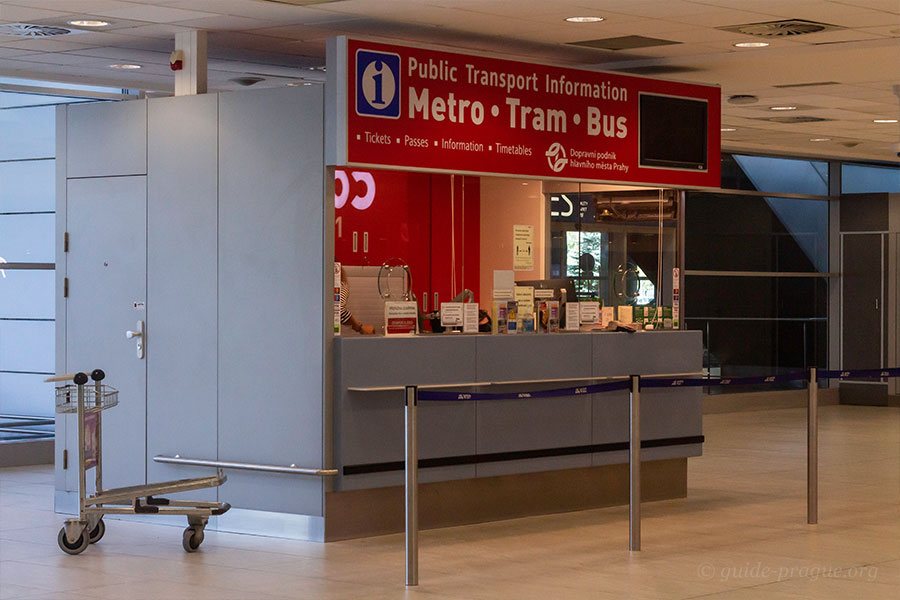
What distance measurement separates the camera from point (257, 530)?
331 inches

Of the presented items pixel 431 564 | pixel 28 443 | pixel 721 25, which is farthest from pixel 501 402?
pixel 28 443

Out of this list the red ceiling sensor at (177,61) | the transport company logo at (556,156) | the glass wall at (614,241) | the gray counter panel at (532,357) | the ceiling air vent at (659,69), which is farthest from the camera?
the ceiling air vent at (659,69)

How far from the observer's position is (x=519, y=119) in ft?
29.5

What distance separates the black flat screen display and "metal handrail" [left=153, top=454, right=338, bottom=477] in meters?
3.49

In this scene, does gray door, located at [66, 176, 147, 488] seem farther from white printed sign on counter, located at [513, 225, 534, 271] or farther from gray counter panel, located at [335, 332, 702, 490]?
white printed sign on counter, located at [513, 225, 534, 271]

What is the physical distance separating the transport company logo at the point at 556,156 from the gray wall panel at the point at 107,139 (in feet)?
8.84

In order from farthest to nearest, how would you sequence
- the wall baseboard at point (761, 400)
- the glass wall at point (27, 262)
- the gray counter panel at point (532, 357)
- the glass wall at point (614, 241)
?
the wall baseboard at point (761, 400), the glass wall at point (27, 262), the glass wall at point (614, 241), the gray counter panel at point (532, 357)

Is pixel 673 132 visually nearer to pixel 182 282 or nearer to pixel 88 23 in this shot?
pixel 182 282

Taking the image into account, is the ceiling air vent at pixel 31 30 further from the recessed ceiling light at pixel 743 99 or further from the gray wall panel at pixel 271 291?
the recessed ceiling light at pixel 743 99

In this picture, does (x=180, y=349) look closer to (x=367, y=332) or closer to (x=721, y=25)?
(x=367, y=332)

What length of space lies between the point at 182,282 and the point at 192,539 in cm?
178

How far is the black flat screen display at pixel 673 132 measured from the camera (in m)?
9.86

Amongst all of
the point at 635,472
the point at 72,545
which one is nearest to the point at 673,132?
the point at 635,472

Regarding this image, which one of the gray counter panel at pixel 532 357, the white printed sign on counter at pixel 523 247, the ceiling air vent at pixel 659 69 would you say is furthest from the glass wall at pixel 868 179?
the gray counter panel at pixel 532 357
